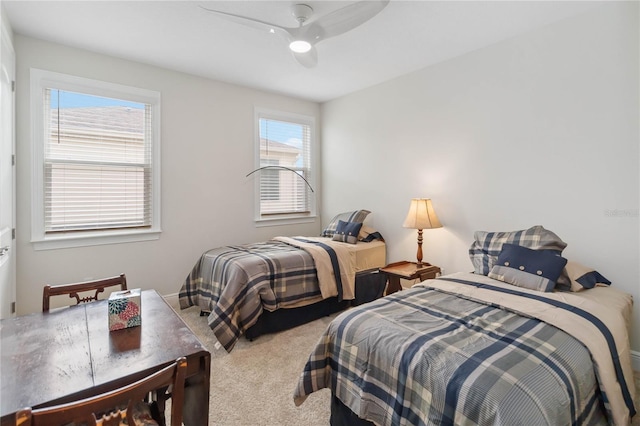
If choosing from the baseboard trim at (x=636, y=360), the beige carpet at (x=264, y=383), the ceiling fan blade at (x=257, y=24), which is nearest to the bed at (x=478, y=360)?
the beige carpet at (x=264, y=383)

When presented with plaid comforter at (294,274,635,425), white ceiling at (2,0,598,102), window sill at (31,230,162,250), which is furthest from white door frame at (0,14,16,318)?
plaid comforter at (294,274,635,425)

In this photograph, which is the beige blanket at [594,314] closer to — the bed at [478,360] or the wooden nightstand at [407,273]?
the bed at [478,360]

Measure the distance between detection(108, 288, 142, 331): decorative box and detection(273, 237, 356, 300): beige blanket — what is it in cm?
204

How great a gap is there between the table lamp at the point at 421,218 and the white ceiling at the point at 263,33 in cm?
154

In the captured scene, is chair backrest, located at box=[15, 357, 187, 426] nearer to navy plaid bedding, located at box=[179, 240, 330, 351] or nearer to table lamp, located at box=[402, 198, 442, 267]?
navy plaid bedding, located at box=[179, 240, 330, 351]

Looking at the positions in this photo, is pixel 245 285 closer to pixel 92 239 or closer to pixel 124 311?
pixel 124 311

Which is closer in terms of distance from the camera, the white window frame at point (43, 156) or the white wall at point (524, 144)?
the white wall at point (524, 144)

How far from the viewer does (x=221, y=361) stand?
8.34ft

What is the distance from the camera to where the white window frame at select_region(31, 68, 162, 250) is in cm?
300

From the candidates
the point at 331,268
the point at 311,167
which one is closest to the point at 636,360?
the point at 331,268

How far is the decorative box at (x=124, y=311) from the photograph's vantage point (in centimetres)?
139

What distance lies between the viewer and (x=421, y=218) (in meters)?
3.36

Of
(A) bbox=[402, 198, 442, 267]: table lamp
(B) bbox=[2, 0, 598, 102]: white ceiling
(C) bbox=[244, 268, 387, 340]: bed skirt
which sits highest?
(B) bbox=[2, 0, 598, 102]: white ceiling

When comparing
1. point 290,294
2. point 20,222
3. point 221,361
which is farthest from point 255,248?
point 20,222
